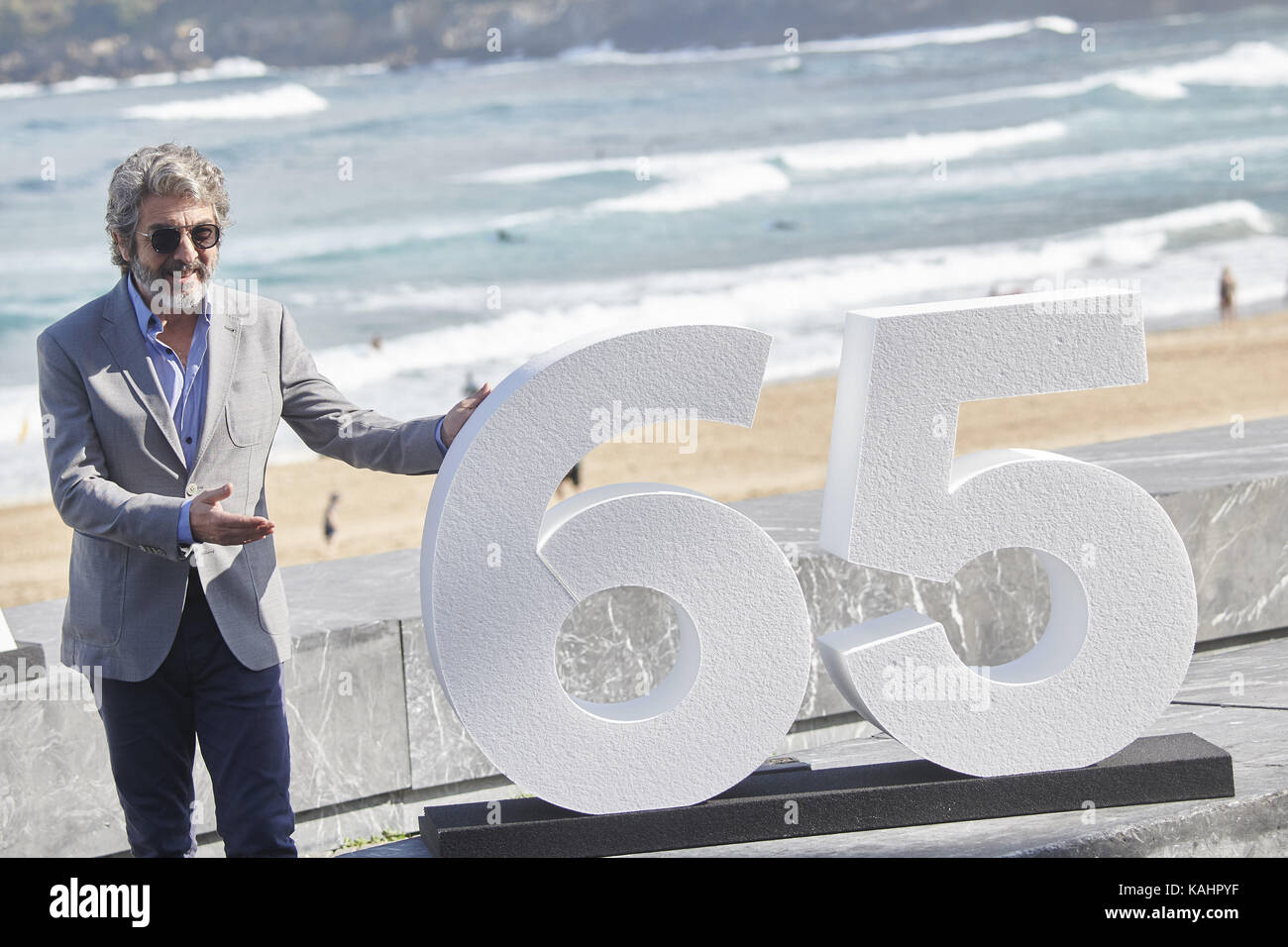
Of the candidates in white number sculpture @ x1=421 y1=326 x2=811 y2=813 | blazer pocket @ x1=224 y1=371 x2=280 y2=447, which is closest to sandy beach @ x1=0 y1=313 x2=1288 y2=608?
white number sculpture @ x1=421 y1=326 x2=811 y2=813

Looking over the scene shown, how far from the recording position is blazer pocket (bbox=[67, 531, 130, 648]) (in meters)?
3.34

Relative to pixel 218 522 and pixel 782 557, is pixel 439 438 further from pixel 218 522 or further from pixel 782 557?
pixel 782 557

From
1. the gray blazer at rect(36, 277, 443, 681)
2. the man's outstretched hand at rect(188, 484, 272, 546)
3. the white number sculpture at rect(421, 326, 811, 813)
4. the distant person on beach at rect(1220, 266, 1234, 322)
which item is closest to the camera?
the man's outstretched hand at rect(188, 484, 272, 546)

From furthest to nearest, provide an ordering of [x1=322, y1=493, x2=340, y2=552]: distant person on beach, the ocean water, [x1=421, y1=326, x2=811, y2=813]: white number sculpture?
the ocean water
[x1=322, y1=493, x2=340, y2=552]: distant person on beach
[x1=421, y1=326, x2=811, y2=813]: white number sculpture

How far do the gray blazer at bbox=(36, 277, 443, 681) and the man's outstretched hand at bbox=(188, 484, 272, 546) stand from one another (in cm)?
6

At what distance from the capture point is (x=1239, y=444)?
6.50 meters

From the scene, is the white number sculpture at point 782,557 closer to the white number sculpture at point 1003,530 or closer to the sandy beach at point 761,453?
the white number sculpture at point 1003,530

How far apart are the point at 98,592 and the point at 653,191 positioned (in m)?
35.3

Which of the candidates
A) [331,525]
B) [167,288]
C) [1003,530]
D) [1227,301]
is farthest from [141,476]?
[1227,301]

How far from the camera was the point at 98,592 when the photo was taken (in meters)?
3.38

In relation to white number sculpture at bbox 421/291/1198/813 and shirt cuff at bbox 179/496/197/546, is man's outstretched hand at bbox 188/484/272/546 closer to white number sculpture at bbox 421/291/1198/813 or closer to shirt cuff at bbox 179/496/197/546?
shirt cuff at bbox 179/496/197/546

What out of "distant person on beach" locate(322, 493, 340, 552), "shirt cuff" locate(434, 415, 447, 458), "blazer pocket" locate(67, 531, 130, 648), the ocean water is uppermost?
the ocean water

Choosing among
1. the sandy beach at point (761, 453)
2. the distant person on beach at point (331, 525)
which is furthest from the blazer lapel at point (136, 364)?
the distant person on beach at point (331, 525)

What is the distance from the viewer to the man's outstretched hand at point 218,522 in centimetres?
316
